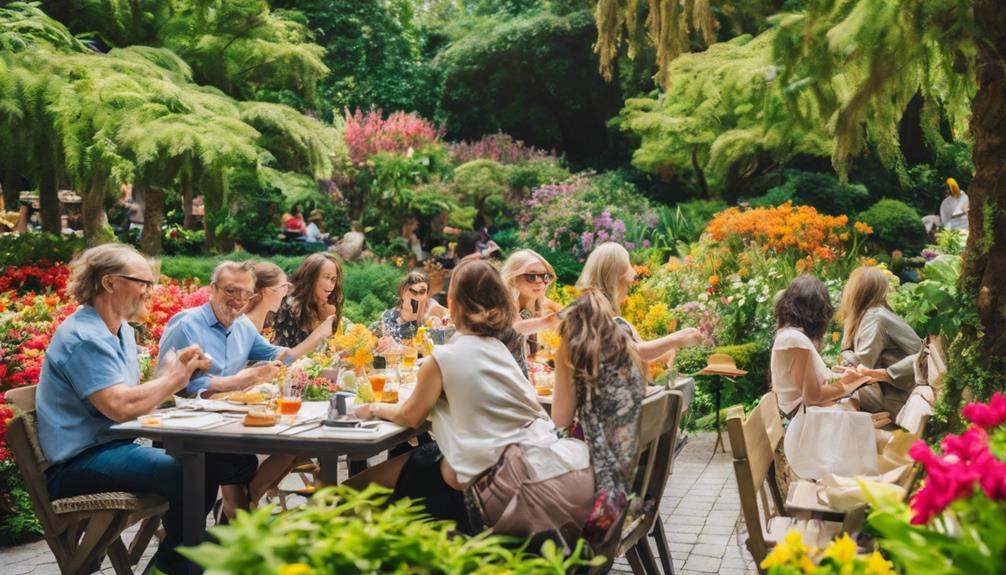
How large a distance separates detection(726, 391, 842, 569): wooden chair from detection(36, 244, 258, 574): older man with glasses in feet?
6.55

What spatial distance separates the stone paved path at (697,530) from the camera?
450cm

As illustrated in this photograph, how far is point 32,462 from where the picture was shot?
138 inches

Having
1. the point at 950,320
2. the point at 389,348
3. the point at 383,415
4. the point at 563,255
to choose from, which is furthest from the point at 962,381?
the point at 563,255

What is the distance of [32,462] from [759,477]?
2599 millimetres

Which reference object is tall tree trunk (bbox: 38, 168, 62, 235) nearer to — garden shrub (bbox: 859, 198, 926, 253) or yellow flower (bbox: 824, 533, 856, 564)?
garden shrub (bbox: 859, 198, 926, 253)

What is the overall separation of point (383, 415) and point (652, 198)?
1597 cm

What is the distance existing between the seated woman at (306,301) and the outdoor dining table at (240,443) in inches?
80.5

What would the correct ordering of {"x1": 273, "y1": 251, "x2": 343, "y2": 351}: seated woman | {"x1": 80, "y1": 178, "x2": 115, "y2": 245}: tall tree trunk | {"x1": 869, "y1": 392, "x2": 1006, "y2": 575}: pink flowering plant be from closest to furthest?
{"x1": 869, "y1": 392, "x2": 1006, "y2": 575}: pink flowering plant, {"x1": 273, "y1": 251, "x2": 343, "y2": 351}: seated woman, {"x1": 80, "y1": 178, "x2": 115, "y2": 245}: tall tree trunk

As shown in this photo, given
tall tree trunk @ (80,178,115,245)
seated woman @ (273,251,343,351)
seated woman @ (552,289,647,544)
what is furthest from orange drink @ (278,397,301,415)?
tall tree trunk @ (80,178,115,245)

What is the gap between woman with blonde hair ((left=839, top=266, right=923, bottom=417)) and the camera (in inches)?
205

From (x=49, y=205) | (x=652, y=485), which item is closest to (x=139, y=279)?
(x=652, y=485)

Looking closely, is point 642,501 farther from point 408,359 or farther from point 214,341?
point 214,341

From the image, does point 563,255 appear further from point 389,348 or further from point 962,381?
point 962,381

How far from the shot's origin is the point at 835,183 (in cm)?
1612
